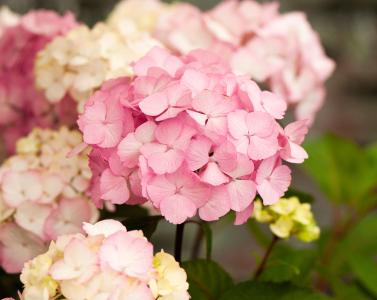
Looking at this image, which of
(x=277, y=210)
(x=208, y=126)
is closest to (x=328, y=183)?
(x=277, y=210)

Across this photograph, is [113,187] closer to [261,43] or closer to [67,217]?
[67,217]

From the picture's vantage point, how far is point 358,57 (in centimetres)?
216

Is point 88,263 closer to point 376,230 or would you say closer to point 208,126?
point 208,126

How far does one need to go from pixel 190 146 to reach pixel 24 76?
0.40 meters

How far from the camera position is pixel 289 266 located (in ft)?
2.23

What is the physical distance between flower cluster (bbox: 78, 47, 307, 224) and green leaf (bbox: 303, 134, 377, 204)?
39cm

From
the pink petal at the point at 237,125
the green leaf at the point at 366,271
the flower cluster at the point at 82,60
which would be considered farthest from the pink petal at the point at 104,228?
the green leaf at the point at 366,271

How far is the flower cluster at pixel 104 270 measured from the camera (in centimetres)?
48

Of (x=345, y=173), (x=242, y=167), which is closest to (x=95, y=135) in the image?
(x=242, y=167)

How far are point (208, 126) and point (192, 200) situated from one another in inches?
2.2

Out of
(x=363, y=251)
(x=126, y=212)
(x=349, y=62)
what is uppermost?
(x=126, y=212)

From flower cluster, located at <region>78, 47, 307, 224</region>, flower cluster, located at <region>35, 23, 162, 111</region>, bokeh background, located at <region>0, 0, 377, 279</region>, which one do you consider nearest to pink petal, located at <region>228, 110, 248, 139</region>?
flower cluster, located at <region>78, 47, 307, 224</region>

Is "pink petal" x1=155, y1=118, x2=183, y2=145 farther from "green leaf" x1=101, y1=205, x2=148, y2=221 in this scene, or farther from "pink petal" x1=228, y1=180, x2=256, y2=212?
"green leaf" x1=101, y1=205, x2=148, y2=221

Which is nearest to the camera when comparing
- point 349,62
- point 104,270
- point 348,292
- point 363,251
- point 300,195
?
point 104,270
